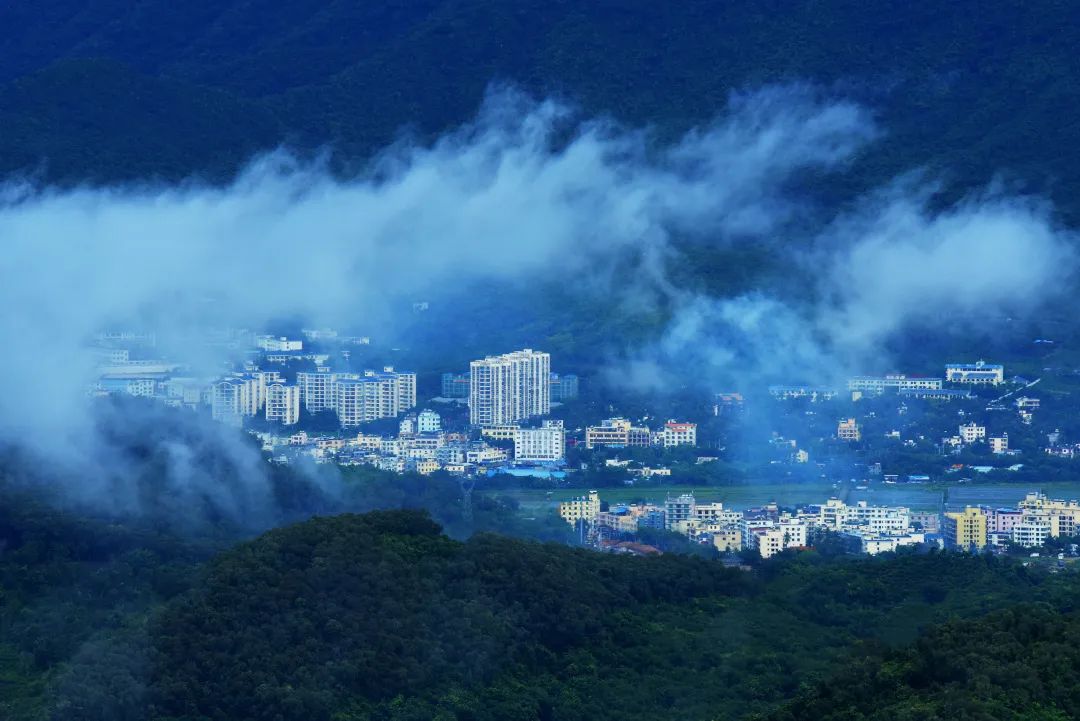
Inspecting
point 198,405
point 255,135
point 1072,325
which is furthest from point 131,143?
point 1072,325

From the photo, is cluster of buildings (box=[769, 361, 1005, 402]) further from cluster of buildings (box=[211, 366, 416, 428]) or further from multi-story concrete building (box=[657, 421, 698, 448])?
cluster of buildings (box=[211, 366, 416, 428])

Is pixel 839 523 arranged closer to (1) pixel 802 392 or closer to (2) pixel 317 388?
(1) pixel 802 392

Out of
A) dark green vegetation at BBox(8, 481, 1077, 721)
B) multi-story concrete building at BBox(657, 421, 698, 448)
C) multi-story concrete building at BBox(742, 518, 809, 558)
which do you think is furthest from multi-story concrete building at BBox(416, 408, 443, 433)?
dark green vegetation at BBox(8, 481, 1077, 721)

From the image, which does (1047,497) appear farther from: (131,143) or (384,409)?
(131,143)

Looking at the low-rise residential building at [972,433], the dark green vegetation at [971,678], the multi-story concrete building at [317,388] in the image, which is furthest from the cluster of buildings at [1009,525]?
the multi-story concrete building at [317,388]

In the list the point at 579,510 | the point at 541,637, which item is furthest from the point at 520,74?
the point at 541,637
